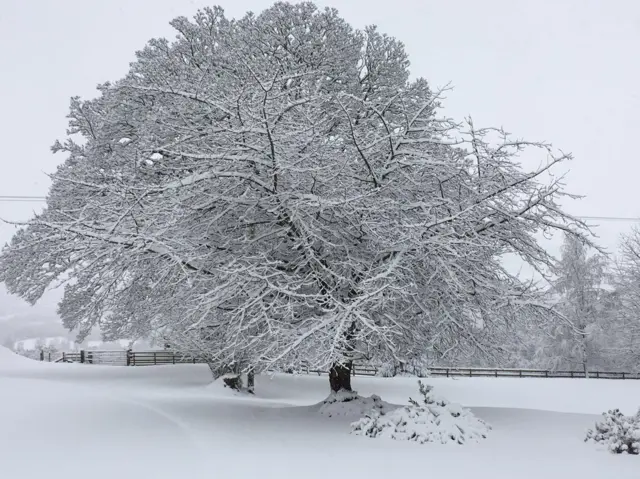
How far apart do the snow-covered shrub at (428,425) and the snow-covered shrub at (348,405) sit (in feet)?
5.57

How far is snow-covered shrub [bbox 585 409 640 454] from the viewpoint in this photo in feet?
27.9

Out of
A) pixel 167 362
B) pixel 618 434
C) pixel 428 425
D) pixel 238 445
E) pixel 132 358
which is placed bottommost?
pixel 167 362

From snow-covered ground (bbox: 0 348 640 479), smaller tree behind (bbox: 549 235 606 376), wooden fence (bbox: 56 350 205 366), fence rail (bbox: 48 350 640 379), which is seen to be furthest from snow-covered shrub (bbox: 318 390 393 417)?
smaller tree behind (bbox: 549 235 606 376)

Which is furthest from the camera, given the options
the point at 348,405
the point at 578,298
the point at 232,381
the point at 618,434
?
the point at 578,298

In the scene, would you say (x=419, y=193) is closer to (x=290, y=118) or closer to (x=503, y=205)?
(x=503, y=205)

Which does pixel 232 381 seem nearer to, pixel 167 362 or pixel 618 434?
pixel 167 362

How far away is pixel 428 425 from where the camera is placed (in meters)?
9.71

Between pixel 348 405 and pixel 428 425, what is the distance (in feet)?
10.1

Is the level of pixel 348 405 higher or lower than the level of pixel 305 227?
lower

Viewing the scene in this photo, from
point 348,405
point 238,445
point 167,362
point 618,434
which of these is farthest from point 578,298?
point 238,445

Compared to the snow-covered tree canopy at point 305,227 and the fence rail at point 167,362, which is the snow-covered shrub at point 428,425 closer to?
the snow-covered tree canopy at point 305,227

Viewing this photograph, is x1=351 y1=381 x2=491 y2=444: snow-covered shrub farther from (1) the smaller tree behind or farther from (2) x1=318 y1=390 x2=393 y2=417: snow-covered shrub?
(1) the smaller tree behind

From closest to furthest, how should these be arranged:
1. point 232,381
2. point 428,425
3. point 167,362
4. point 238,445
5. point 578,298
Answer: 1. point 238,445
2. point 428,425
3. point 232,381
4. point 167,362
5. point 578,298

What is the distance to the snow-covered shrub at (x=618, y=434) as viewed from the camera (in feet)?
27.9
